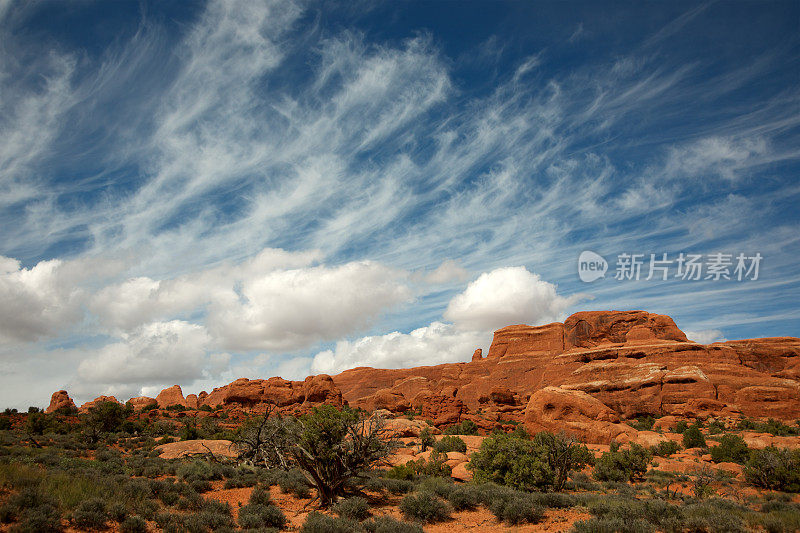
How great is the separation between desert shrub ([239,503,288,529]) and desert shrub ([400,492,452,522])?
3402 mm

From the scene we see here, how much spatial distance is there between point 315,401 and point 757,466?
48244 millimetres

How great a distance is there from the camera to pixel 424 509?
11547mm

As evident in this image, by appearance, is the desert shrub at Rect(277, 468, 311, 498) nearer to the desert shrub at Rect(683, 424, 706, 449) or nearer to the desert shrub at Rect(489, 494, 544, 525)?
the desert shrub at Rect(489, 494, 544, 525)

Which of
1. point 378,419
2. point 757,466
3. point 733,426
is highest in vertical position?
point 378,419

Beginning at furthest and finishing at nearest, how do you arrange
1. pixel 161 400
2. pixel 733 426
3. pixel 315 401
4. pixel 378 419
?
pixel 161 400 < pixel 315 401 < pixel 733 426 < pixel 378 419

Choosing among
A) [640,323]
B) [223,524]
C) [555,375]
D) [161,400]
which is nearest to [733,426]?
[555,375]

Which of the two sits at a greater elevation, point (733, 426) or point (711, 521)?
point (711, 521)

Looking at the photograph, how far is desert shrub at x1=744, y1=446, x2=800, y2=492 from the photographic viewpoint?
16.8 meters

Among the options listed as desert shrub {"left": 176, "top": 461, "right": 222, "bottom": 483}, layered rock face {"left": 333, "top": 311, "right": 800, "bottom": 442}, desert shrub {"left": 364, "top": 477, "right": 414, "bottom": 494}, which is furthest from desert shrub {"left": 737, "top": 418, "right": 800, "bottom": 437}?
desert shrub {"left": 176, "top": 461, "right": 222, "bottom": 483}

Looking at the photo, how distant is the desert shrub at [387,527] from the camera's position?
30.8 ft

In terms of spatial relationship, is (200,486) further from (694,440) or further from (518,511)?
(694,440)

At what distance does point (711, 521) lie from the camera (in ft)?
30.0

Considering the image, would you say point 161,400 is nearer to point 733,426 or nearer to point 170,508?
point 170,508

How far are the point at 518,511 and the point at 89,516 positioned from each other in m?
10.5
